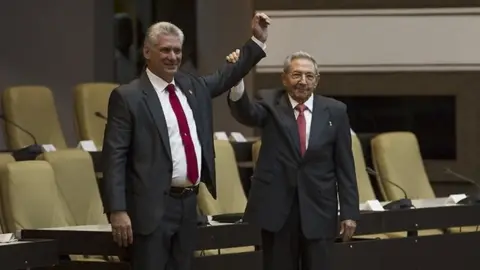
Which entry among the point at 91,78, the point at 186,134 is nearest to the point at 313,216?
the point at 186,134

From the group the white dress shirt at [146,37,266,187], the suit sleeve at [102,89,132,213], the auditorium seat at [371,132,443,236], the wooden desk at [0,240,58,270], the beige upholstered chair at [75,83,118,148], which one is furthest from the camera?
the beige upholstered chair at [75,83,118,148]

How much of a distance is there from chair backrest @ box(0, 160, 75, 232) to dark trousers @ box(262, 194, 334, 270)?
4.08 ft

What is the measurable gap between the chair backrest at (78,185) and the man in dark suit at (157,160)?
1.60 m

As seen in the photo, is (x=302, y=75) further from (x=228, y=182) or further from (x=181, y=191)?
(x=228, y=182)

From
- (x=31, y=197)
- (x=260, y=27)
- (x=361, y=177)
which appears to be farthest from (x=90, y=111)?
(x=260, y=27)

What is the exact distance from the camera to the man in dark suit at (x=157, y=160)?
411 centimetres

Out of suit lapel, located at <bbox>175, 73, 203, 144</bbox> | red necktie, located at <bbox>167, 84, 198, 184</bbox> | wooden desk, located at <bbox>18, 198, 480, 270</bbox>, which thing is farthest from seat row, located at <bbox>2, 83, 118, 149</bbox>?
red necktie, located at <bbox>167, 84, 198, 184</bbox>

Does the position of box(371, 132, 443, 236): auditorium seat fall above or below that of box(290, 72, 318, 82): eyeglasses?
below

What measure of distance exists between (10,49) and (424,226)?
4.87 metres

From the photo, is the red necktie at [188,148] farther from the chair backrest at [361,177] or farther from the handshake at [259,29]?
the chair backrest at [361,177]

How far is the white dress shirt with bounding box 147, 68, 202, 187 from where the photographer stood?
4164 mm

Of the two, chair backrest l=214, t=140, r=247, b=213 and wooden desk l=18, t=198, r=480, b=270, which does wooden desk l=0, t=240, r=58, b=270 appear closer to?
wooden desk l=18, t=198, r=480, b=270

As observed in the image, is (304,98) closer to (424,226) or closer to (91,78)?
(424,226)

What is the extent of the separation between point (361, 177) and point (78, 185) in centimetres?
195
